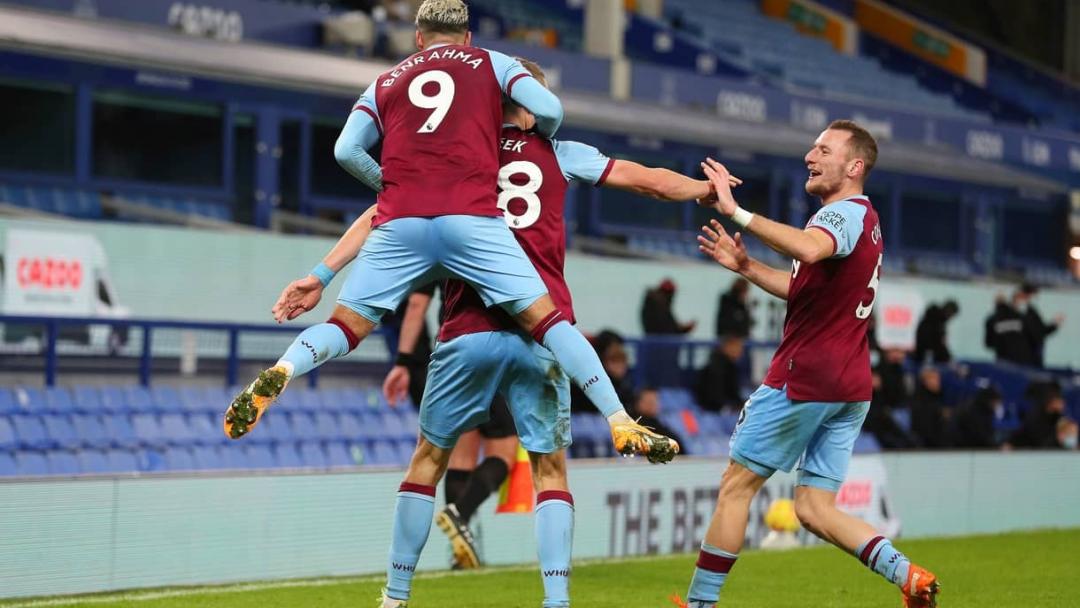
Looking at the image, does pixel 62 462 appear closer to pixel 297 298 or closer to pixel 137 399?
pixel 137 399

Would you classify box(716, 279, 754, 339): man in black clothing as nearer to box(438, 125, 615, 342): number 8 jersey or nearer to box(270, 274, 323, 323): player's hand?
box(438, 125, 615, 342): number 8 jersey

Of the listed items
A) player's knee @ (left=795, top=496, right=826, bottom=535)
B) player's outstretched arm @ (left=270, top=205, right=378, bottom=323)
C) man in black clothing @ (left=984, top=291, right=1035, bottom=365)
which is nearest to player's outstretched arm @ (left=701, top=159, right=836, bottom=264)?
player's knee @ (left=795, top=496, right=826, bottom=535)

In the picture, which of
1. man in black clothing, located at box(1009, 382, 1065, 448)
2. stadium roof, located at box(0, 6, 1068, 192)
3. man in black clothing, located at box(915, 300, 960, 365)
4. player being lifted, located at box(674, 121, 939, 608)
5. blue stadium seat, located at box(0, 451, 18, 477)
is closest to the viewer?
player being lifted, located at box(674, 121, 939, 608)

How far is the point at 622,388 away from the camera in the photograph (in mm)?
11773

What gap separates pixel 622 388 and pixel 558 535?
20.8 ft

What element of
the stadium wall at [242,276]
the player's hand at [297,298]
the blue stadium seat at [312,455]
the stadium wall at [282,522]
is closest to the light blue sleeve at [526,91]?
the player's hand at [297,298]

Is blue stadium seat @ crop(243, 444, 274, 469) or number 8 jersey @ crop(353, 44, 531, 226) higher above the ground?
number 8 jersey @ crop(353, 44, 531, 226)

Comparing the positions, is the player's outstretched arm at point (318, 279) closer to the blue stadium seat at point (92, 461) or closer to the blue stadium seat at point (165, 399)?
the blue stadium seat at point (92, 461)

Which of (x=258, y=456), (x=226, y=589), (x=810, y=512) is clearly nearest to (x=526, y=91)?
(x=810, y=512)

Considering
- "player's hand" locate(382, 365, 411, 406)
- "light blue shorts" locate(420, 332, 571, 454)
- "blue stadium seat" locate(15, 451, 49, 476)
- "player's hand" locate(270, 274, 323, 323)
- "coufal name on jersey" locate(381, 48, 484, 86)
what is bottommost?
"blue stadium seat" locate(15, 451, 49, 476)

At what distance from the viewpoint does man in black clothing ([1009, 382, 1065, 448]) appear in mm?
15344

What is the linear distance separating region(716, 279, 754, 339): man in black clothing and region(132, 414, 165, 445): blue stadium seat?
242 inches

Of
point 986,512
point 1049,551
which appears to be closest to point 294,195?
point 986,512

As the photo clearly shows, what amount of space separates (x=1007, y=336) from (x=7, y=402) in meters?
12.4
